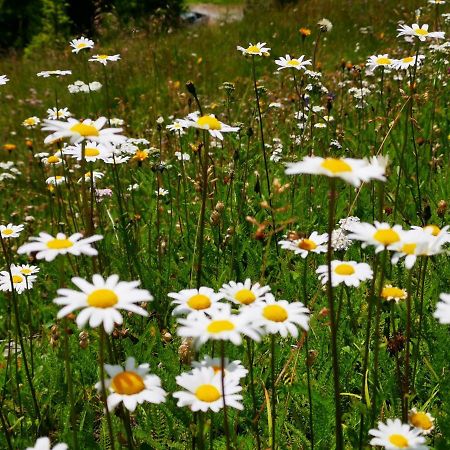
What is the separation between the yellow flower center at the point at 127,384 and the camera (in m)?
1.03

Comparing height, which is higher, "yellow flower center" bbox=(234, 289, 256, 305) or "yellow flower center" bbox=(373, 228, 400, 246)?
"yellow flower center" bbox=(373, 228, 400, 246)

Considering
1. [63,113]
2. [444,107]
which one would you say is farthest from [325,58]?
[63,113]

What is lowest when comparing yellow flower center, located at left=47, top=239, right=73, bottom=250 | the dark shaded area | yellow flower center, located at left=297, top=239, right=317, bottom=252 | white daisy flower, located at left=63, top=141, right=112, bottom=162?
the dark shaded area

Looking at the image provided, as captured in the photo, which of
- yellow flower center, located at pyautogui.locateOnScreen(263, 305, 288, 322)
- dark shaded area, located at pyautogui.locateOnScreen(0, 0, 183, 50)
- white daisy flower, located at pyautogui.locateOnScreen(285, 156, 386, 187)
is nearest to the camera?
white daisy flower, located at pyautogui.locateOnScreen(285, 156, 386, 187)

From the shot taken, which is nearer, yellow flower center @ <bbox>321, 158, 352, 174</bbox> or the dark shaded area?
yellow flower center @ <bbox>321, 158, 352, 174</bbox>

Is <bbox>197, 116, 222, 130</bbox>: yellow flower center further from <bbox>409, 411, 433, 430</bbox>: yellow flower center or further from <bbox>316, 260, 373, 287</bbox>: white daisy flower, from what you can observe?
<bbox>409, 411, 433, 430</bbox>: yellow flower center

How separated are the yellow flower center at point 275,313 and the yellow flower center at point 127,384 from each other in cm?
27

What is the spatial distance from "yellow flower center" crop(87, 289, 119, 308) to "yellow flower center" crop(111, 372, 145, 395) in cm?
15

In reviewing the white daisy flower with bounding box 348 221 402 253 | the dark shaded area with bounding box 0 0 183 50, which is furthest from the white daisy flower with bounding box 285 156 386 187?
the dark shaded area with bounding box 0 0 183 50

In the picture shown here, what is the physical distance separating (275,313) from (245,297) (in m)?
0.08

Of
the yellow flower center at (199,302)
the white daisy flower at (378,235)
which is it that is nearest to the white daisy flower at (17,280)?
the yellow flower center at (199,302)

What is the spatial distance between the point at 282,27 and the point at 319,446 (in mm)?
6562

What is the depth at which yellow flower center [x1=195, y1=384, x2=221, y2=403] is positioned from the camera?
1058 mm

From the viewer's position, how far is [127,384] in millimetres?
1030
